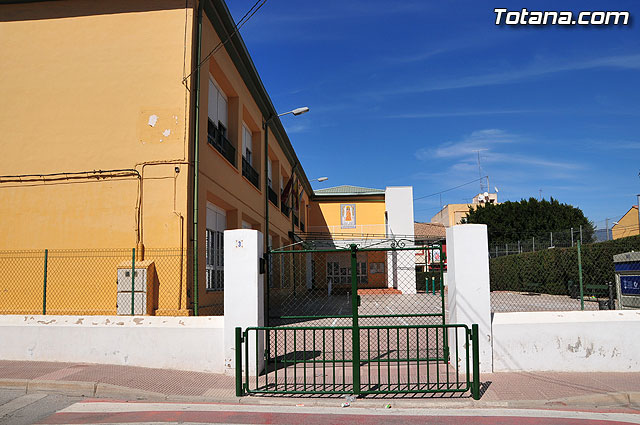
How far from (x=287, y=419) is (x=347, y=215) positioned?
113 feet

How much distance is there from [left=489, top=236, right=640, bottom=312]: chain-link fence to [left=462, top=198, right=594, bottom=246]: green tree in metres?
13.7

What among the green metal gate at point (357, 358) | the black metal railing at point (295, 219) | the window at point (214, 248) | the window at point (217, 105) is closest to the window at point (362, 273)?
the black metal railing at point (295, 219)

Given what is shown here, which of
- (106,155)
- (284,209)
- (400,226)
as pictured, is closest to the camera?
(106,155)

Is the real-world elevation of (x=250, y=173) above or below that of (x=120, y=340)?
above

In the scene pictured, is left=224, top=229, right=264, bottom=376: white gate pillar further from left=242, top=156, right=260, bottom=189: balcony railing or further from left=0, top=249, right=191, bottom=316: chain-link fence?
left=242, top=156, right=260, bottom=189: balcony railing

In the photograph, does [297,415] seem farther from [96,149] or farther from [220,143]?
[220,143]

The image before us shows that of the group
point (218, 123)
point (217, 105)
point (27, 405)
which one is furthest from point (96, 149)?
point (27, 405)

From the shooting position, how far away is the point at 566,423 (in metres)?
5.82

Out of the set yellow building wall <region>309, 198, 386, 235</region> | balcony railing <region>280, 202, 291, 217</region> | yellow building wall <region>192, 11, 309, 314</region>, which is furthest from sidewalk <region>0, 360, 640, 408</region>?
yellow building wall <region>309, 198, 386, 235</region>

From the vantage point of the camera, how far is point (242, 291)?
8.27 metres

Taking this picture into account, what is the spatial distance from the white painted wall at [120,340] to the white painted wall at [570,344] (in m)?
4.76

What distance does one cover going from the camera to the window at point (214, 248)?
14469 mm

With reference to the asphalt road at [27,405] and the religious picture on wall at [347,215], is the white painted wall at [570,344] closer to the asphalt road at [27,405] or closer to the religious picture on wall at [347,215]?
the asphalt road at [27,405]

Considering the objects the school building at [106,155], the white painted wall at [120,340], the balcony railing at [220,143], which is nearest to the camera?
the white painted wall at [120,340]
